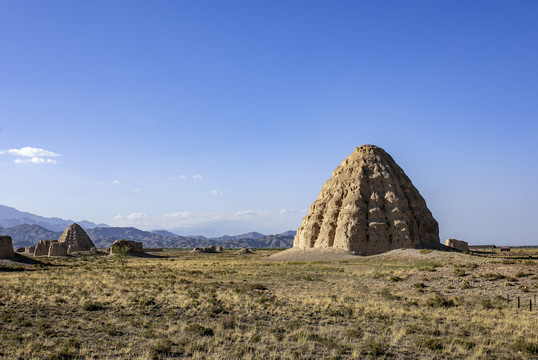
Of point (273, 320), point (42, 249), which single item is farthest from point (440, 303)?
point (42, 249)

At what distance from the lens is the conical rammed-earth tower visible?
55000 mm

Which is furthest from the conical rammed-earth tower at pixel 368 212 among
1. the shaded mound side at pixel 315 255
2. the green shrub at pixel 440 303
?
the green shrub at pixel 440 303

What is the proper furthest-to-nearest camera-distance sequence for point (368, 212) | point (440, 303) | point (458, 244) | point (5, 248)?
point (458, 244) < point (368, 212) < point (5, 248) < point (440, 303)

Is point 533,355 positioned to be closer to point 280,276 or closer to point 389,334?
point 389,334

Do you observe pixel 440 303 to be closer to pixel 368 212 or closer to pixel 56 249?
pixel 368 212

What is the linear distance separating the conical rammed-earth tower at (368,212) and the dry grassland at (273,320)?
28.4 metres

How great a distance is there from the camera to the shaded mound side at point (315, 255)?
2058 inches

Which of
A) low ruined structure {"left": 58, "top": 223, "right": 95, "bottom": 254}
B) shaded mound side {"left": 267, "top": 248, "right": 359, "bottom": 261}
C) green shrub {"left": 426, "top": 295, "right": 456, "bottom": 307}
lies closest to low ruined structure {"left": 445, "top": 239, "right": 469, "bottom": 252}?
shaded mound side {"left": 267, "top": 248, "right": 359, "bottom": 261}

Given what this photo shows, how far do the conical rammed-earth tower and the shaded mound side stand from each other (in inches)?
59.2

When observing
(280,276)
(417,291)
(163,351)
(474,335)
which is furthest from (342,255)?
(163,351)

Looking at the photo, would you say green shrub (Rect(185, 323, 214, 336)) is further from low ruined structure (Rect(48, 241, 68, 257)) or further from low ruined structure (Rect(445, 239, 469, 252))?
low ruined structure (Rect(445, 239, 469, 252))

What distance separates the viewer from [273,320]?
15859 mm

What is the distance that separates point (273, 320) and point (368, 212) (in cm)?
4438

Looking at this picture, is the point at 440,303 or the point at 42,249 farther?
the point at 42,249
